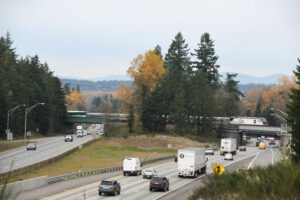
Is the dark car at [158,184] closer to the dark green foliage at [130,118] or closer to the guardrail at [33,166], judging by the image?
the guardrail at [33,166]

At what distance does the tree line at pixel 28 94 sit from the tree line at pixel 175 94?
84.8 ft

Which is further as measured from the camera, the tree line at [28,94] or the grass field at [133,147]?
the tree line at [28,94]

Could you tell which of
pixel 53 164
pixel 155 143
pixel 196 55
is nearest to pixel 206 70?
pixel 196 55

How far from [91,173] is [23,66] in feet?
241

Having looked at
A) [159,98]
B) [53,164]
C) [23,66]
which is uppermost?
[23,66]

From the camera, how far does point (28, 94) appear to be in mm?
114562

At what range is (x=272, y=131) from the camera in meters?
119

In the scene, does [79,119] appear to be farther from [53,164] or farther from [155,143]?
[53,164]

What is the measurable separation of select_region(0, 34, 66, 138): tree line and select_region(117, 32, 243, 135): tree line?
2585cm

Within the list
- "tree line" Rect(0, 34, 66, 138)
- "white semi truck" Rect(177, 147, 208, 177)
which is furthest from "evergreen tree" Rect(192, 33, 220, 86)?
"white semi truck" Rect(177, 147, 208, 177)

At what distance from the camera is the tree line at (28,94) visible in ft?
332

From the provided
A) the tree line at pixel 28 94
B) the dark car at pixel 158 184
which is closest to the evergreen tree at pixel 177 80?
the tree line at pixel 28 94

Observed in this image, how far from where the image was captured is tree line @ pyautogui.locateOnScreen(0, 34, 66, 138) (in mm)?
101062

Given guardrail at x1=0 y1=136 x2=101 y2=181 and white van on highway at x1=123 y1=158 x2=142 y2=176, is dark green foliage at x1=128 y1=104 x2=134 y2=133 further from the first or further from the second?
white van on highway at x1=123 y1=158 x2=142 y2=176
